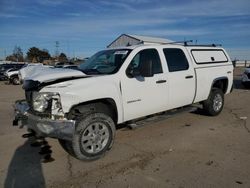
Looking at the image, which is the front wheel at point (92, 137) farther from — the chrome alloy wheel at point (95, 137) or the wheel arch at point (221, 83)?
the wheel arch at point (221, 83)

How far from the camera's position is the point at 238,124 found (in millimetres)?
6914

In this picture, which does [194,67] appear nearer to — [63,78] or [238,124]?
[238,124]

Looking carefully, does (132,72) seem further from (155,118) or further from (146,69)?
(155,118)

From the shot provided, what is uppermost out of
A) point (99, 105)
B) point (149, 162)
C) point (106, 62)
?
point (106, 62)

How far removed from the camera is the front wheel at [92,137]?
4.51 metres

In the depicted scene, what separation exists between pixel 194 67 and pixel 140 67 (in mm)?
2042

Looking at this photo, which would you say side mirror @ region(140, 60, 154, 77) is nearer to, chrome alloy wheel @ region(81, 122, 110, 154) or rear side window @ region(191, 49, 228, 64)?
chrome alloy wheel @ region(81, 122, 110, 154)

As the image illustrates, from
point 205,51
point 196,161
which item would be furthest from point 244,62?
point 196,161

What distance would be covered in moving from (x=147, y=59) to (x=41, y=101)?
7.98ft

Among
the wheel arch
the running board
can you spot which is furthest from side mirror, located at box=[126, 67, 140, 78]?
the wheel arch

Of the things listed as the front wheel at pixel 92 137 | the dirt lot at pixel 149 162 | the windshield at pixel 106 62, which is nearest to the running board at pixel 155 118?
the dirt lot at pixel 149 162

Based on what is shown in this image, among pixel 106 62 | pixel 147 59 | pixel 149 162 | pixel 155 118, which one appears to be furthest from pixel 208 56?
pixel 149 162

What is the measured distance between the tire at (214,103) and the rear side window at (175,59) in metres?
1.47

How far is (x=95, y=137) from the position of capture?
4.75 m
